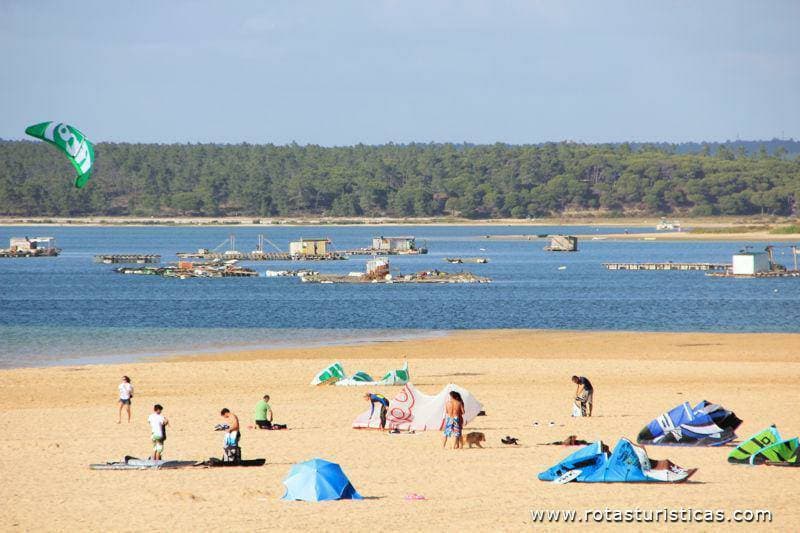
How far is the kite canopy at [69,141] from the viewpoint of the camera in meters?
36.1

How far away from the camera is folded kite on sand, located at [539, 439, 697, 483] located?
22391 millimetres

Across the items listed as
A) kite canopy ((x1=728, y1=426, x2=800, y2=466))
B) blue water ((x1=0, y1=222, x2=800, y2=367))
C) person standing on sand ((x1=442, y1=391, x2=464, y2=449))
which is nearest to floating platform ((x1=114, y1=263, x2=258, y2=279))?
blue water ((x1=0, y1=222, x2=800, y2=367))

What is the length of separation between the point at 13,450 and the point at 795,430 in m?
16.6

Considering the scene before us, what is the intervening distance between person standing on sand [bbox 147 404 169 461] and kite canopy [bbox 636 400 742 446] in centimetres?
966

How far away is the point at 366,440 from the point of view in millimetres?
27156

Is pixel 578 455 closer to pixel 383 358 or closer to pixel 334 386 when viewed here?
pixel 334 386

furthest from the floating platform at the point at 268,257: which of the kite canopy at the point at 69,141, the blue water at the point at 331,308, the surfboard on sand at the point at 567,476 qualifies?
the surfboard on sand at the point at 567,476

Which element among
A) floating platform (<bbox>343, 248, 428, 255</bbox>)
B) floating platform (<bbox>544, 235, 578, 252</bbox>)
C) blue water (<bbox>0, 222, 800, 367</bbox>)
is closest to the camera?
blue water (<bbox>0, 222, 800, 367</bbox>)

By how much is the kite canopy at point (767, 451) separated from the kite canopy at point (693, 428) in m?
1.81

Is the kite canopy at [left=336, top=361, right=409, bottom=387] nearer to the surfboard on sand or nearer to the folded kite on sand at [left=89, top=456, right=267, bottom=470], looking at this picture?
the folded kite on sand at [left=89, top=456, right=267, bottom=470]

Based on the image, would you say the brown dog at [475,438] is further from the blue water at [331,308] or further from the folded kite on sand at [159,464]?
the blue water at [331,308]

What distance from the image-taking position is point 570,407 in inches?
1252

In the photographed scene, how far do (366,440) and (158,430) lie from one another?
486 cm

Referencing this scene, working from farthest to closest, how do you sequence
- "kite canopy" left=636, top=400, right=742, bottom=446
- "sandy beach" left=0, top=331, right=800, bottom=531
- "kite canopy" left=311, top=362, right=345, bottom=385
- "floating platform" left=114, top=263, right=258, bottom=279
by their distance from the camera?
"floating platform" left=114, top=263, right=258, bottom=279, "kite canopy" left=311, top=362, right=345, bottom=385, "kite canopy" left=636, top=400, right=742, bottom=446, "sandy beach" left=0, top=331, right=800, bottom=531
